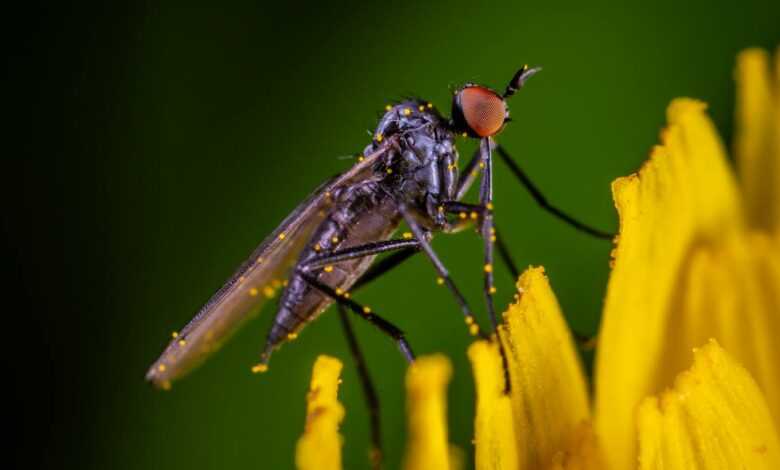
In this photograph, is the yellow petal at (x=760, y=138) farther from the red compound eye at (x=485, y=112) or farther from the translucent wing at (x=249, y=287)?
the translucent wing at (x=249, y=287)

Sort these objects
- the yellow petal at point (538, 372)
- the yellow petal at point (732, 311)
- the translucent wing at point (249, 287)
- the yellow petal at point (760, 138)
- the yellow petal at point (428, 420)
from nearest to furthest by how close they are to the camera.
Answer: the yellow petal at point (428, 420) → the yellow petal at point (538, 372) → the yellow petal at point (732, 311) → the translucent wing at point (249, 287) → the yellow petal at point (760, 138)

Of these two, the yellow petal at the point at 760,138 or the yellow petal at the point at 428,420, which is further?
the yellow petal at the point at 760,138

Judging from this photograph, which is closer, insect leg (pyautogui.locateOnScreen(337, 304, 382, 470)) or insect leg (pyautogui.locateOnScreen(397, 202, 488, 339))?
insect leg (pyautogui.locateOnScreen(397, 202, 488, 339))

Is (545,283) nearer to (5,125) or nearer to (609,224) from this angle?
(609,224)

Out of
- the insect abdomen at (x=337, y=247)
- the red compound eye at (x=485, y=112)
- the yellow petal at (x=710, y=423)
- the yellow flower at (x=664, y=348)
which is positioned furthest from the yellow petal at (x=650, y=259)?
the insect abdomen at (x=337, y=247)

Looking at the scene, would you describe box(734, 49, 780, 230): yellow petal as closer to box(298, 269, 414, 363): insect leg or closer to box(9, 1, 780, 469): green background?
box(9, 1, 780, 469): green background

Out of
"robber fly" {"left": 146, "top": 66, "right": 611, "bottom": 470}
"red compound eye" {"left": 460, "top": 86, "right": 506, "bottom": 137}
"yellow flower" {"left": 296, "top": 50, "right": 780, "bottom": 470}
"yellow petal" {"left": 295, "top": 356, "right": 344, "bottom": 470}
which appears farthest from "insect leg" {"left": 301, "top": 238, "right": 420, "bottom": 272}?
"yellow petal" {"left": 295, "top": 356, "right": 344, "bottom": 470}
